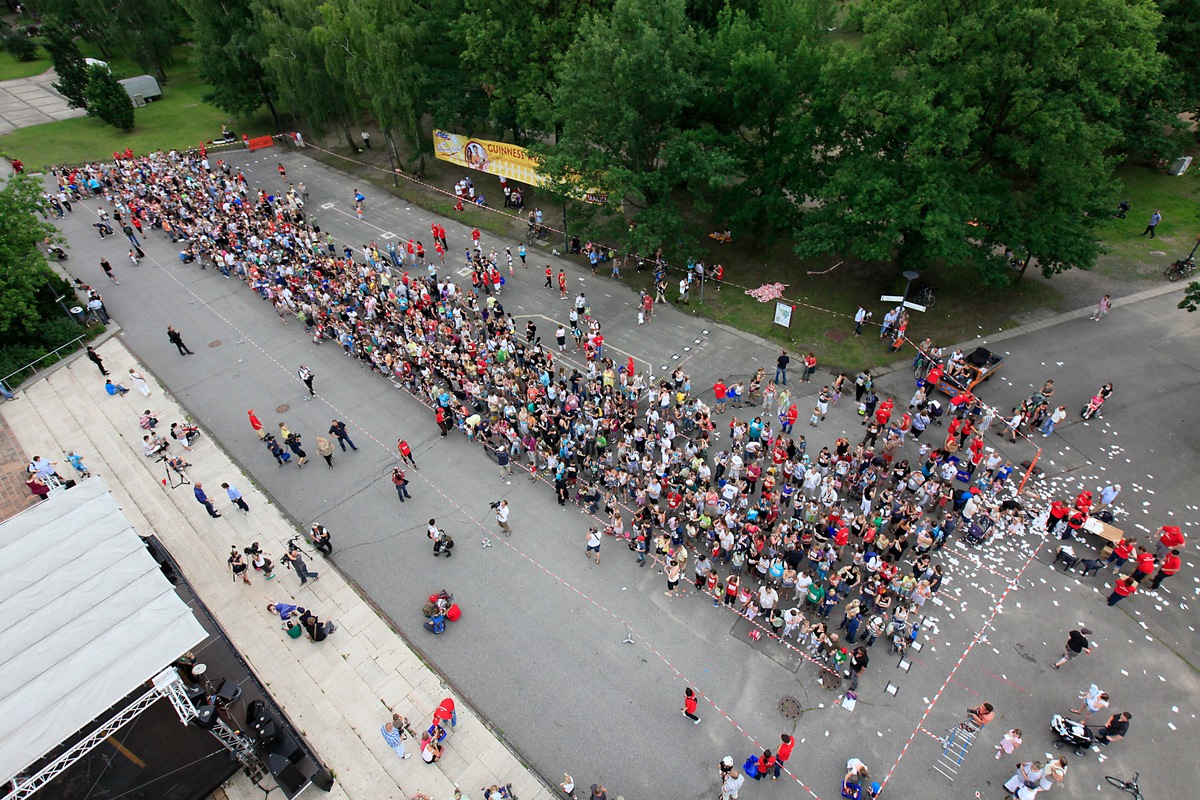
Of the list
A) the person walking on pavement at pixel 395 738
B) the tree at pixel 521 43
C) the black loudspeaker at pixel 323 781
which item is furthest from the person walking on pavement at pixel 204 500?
the tree at pixel 521 43

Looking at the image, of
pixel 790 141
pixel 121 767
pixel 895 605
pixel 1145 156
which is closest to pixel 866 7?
pixel 790 141

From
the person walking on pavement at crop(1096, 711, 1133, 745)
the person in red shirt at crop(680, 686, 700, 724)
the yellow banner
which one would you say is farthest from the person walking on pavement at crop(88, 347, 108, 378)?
the person walking on pavement at crop(1096, 711, 1133, 745)

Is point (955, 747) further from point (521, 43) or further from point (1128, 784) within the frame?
point (521, 43)

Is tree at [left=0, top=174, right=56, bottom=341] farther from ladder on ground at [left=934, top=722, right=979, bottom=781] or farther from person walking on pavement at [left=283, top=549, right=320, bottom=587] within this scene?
ladder on ground at [left=934, top=722, right=979, bottom=781]

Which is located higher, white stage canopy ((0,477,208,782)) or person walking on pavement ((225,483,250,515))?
white stage canopy ((0,477,208,782))

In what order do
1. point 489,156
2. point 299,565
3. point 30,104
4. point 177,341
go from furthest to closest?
1. point 30,104
2. point 489,156
3. point 177,341
4. point 299,565

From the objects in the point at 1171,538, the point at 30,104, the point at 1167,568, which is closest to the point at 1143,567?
the point at 1167,568
